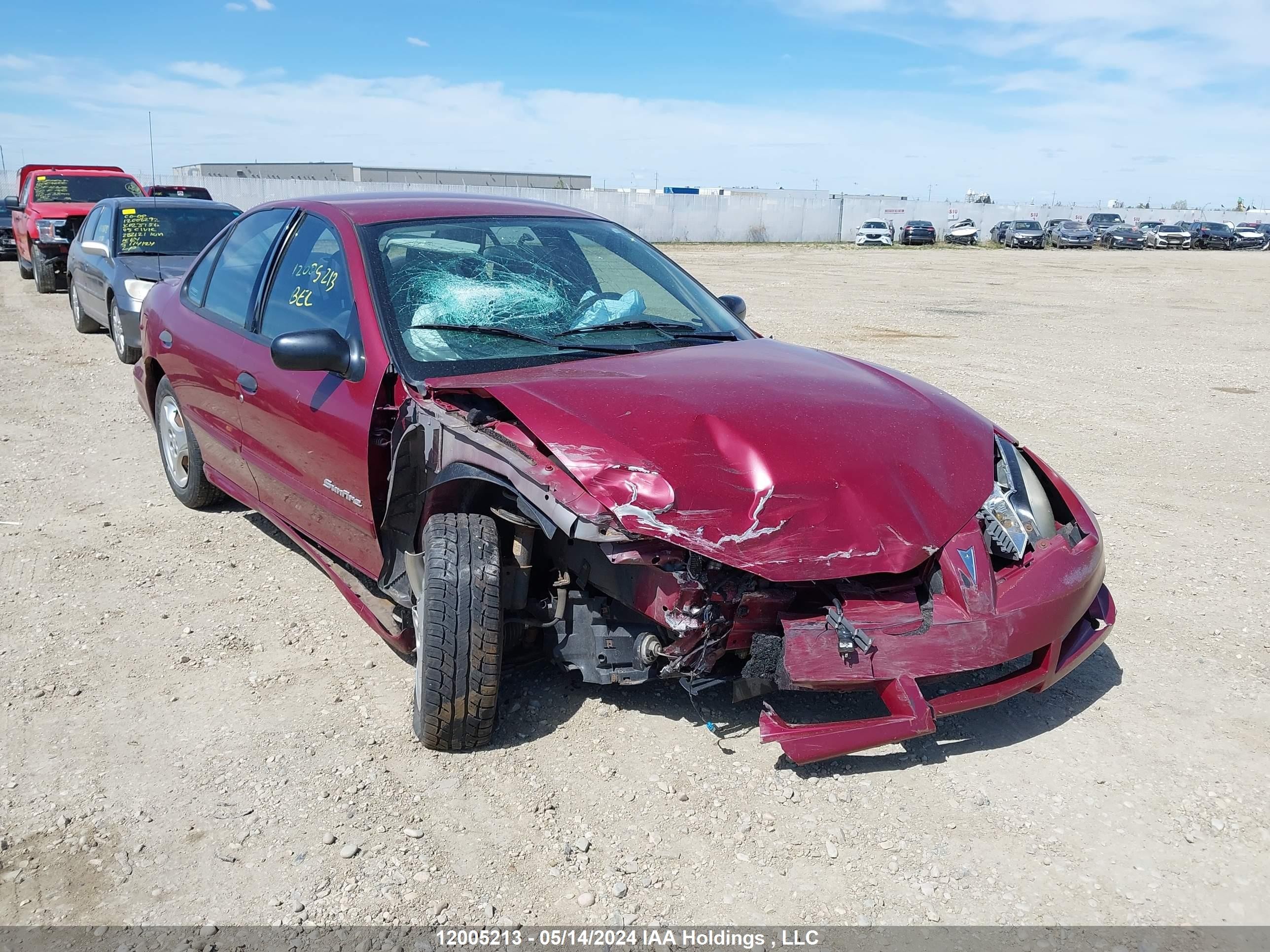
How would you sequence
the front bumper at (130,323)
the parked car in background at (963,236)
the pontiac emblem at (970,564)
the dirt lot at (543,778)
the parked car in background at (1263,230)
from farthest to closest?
the parked car in background at (1263,230) < the parked car in background at (963,236) < the front bumper at (130,323) < the pontiac emblem at (970,564) < the dirt lot at (543,778)

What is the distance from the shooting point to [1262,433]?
25.2 feet

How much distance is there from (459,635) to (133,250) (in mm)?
8829

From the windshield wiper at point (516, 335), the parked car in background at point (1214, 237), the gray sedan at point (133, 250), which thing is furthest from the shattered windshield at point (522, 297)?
the parked car in background at point (1214, 237)

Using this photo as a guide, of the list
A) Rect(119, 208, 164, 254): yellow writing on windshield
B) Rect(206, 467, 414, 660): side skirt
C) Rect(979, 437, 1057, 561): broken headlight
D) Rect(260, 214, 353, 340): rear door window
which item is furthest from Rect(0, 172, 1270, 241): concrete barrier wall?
Rect(979, 437, 1057, 561): broken headlight

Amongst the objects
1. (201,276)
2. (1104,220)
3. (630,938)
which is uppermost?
(1104,220)

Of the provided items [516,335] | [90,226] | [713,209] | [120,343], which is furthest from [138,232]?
[713,209]

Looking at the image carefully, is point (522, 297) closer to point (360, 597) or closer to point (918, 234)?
point (360, 597)

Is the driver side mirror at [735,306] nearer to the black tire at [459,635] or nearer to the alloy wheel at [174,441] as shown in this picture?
the black tire at [459,635]

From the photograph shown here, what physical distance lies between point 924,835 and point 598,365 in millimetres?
1806

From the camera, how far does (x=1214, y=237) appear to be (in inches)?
1831

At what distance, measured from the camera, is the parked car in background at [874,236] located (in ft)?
139

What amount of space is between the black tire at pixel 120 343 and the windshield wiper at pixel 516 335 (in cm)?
707

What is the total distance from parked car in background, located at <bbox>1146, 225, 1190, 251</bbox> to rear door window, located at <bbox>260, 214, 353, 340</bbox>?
48.4 metres

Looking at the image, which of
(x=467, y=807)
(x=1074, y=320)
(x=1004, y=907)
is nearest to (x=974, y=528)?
(x=1004, y=907)
